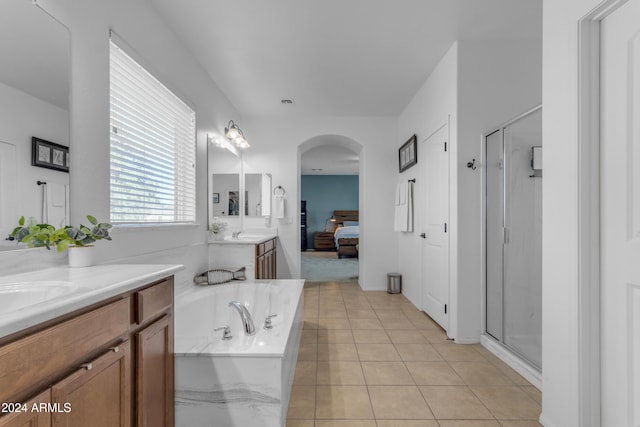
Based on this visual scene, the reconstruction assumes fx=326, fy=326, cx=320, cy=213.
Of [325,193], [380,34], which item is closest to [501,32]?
[380,34]

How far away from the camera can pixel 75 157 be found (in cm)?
158

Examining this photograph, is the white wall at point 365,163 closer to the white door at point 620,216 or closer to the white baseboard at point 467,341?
the white baseboard at point 467,341

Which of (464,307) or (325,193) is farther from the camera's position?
(325,193)

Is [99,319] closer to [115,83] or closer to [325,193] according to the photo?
[115,83]

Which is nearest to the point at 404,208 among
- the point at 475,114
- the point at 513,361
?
the point at 475,114

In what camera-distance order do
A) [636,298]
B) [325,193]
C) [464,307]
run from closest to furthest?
[636,298]
[464,307]
[325,193]

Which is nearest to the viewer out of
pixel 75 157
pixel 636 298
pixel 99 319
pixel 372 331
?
pixel 99 319

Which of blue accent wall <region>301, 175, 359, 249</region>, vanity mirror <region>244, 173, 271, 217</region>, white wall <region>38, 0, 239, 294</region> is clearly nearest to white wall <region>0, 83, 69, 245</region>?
white wall <region>38, 0, 239, 294</region>

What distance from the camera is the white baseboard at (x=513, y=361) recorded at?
2.08m

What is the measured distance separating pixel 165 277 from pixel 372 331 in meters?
2.24

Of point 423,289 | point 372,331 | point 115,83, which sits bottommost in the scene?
point 372,331

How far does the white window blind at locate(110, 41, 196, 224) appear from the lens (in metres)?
1.95

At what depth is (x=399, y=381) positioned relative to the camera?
2.15m

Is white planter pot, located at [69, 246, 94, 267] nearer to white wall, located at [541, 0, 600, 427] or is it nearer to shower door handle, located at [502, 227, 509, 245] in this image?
white wall, located at [541, 0, 600, 427]
